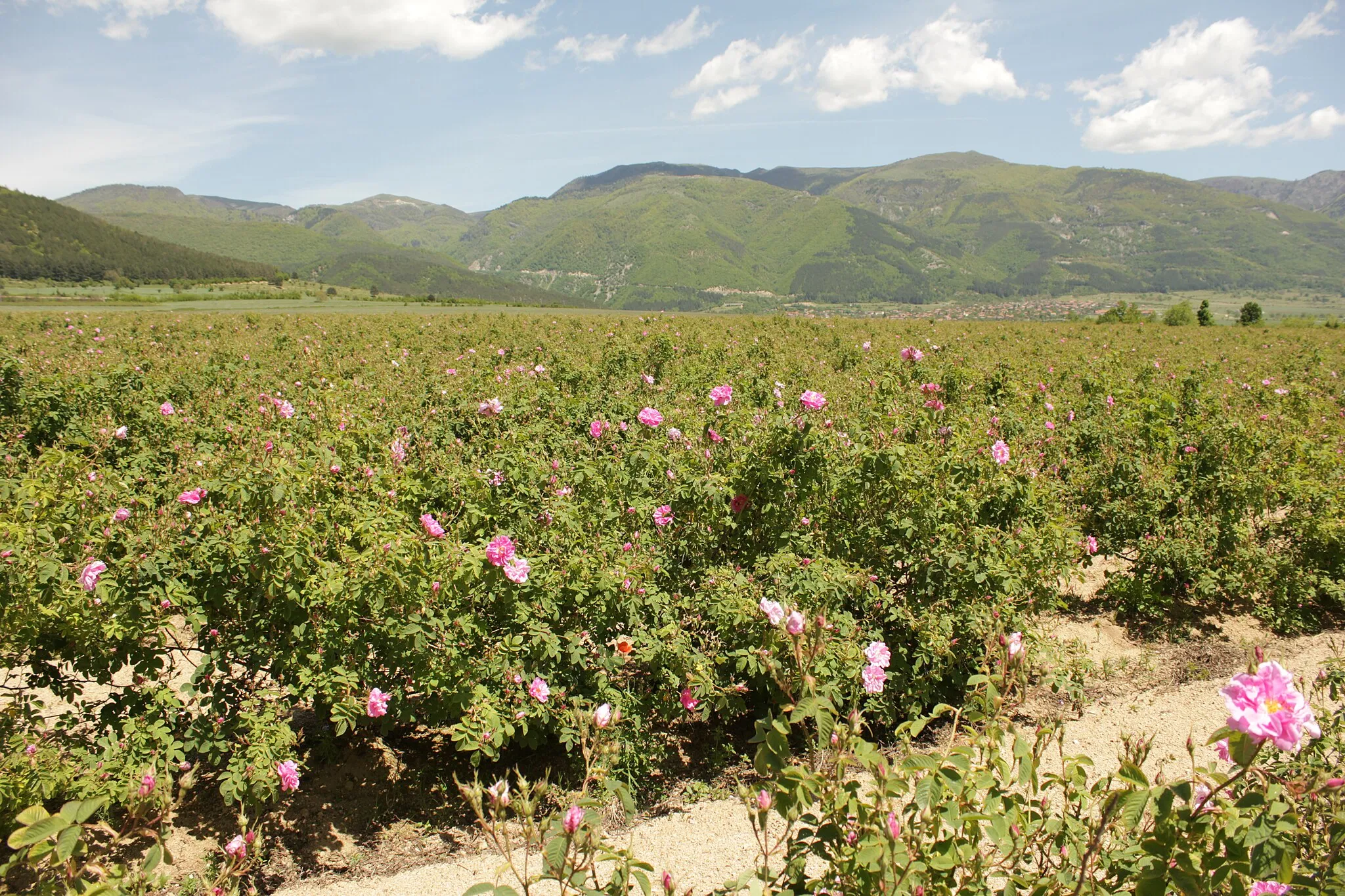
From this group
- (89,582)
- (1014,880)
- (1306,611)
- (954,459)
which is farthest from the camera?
(1306,611)

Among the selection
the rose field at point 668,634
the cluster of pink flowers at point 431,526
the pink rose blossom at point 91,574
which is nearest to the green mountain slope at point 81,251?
the rose field at point 668,634

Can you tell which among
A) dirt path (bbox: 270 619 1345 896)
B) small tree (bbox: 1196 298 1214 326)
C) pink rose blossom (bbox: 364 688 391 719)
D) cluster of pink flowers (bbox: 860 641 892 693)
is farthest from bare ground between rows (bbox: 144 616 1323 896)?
A: small tree (bbox: 1196 298 1214 326)

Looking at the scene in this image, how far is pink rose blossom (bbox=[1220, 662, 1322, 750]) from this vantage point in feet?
4.59

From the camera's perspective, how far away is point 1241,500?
6.47 m

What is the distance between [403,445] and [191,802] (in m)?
2.74

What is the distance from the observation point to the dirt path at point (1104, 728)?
11.4 ft

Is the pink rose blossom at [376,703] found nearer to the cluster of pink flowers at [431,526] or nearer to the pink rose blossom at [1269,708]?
the cluster of pink flowers at [431,526]

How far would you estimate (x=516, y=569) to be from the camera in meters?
3.54

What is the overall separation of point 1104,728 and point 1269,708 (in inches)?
152

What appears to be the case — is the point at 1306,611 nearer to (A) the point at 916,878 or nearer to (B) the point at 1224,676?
(B) the point at 1224,676

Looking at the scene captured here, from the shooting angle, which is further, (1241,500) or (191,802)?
(1241,500)

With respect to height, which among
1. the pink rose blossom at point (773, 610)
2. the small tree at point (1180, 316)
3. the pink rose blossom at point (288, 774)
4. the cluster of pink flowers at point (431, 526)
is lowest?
the pink rose blossom at point (288, 774)

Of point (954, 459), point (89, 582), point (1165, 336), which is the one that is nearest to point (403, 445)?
point (89, 582)

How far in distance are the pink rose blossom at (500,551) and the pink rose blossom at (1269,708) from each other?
2961 mm
